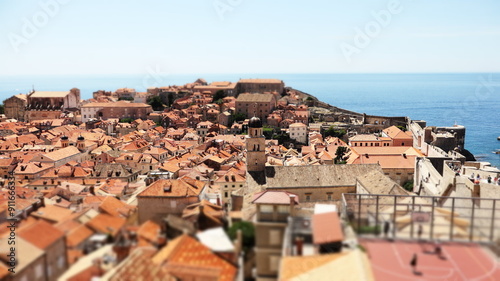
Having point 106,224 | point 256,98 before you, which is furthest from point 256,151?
point 256,98

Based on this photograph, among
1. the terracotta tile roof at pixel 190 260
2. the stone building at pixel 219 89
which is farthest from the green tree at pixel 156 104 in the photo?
the terracotta tile roof at pixel 190 260

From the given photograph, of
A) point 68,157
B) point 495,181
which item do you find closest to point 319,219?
point 495,181

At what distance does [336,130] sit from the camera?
4244 cm

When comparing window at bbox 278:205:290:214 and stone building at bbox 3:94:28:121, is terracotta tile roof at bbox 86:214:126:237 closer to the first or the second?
window at bbox 278:205:290:214

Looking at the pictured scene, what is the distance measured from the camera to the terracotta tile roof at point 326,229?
15.8 ft

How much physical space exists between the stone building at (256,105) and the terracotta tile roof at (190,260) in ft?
151

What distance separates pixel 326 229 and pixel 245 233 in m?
0.87

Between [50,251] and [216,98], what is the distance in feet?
193

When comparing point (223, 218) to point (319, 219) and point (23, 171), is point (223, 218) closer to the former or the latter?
point (319, 219)

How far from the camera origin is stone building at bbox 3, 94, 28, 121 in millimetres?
59188

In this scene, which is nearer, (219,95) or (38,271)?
(38,271)

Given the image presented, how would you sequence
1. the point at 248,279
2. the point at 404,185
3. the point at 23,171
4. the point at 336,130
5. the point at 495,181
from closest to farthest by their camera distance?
the point at 248,279 → the point at 495,181 → the point at 404,185 → the point at 23,171 → the point at 336,130

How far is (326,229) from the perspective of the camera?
4910 millimetres

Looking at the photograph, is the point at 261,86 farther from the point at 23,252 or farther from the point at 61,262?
the point at 23,252
